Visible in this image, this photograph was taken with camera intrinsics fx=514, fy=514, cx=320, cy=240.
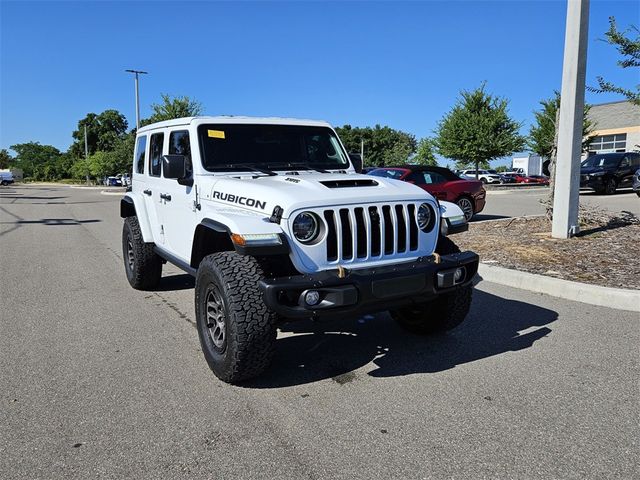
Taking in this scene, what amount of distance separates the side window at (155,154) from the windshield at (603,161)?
19.7 meters

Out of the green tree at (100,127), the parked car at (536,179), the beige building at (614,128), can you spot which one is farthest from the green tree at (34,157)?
the beige building at (614,128)

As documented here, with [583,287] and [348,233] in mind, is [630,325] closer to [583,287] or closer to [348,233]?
[583,287]

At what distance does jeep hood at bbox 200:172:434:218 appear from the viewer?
3559mm

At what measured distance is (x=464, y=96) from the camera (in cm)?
3025

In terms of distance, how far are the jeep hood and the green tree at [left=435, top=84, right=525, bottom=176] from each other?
27.4m

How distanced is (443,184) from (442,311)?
332 inches

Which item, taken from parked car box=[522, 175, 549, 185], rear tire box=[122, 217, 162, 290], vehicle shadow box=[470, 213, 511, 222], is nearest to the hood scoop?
rear tire box=[122, 217, 162, 290]

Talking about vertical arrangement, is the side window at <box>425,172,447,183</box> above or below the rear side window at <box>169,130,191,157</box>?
below

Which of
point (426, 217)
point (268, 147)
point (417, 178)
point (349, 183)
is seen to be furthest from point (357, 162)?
point (417, 178)

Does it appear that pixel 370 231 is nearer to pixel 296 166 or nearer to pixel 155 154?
pixel 296 166

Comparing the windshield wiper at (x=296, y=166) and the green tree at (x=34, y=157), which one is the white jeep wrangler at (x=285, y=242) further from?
the green tree at (x=34, y=157)

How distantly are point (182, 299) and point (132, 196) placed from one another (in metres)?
1.51

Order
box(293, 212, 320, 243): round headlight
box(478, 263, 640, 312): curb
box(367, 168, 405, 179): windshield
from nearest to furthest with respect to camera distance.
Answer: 1. box(293, 212, 320, 243): round headlight
2. box(478, 263, 640, 312): curb
3. box(367, 168, 405, 179): windshield

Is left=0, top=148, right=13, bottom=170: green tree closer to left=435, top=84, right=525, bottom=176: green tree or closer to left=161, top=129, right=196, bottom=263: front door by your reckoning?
left=435, top=84, right=525, bottom=176: green tree
